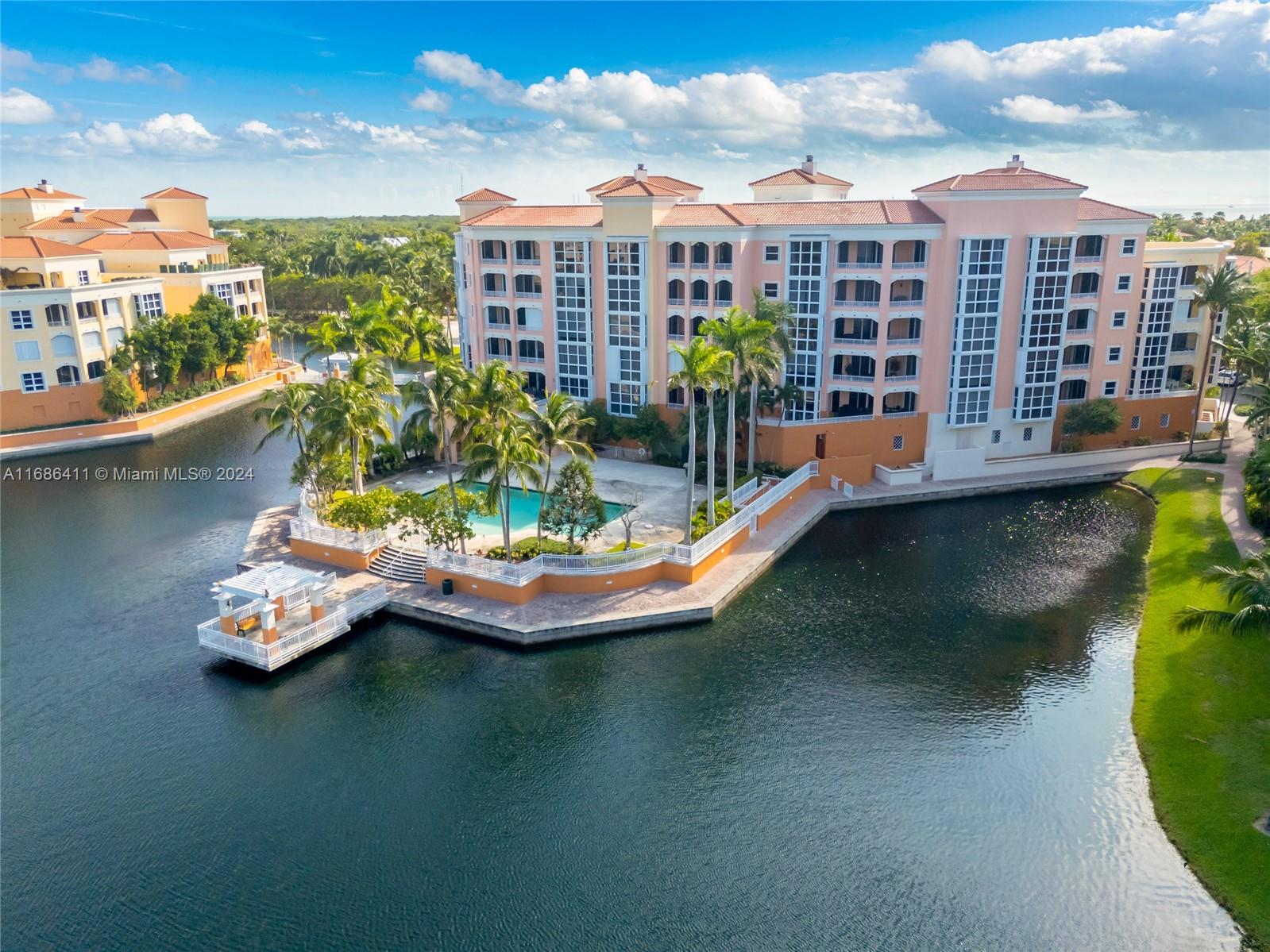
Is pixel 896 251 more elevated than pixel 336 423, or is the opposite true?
pixel 896 251

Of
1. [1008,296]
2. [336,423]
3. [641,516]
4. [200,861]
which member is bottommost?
[200,861]

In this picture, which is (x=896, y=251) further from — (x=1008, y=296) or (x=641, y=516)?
(x=641, y=516)

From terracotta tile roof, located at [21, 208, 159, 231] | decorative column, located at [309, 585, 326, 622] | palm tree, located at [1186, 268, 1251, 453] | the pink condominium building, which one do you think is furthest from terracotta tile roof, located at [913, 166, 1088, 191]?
terracotta tile roof, located at [21, 208, 159, 231]

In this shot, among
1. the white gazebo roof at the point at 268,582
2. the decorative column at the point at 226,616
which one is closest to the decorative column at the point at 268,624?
the white gazebo roof at the point at 268,582

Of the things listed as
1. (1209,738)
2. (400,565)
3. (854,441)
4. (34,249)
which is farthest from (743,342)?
(34,249)

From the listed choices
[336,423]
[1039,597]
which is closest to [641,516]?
[336,423]

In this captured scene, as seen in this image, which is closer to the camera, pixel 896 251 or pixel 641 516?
pixel 641 516

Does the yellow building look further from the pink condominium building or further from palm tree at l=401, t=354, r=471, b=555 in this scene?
palm tree at l=401, t=354, r=471, b=555

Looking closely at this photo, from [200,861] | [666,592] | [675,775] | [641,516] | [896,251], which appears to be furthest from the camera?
[896,251]
